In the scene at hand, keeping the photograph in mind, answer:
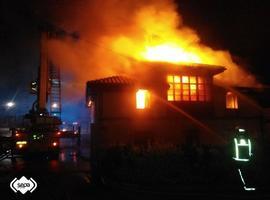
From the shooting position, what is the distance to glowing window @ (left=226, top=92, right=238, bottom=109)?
73.0 ft

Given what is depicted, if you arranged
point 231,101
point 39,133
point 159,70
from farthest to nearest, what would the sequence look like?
point 231,101 → point 39,133 → point 159,70

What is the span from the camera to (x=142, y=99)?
770 inches

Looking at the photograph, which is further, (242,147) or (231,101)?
(231,101)

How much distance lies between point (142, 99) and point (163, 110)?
1430mm

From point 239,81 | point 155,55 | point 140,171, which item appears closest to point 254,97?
point 239,81

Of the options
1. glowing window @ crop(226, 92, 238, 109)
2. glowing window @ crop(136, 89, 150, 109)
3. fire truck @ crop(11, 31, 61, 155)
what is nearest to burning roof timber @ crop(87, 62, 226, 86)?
glowing window @ crop(136, 89, 150, 109)

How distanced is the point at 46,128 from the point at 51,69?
411 centimetres

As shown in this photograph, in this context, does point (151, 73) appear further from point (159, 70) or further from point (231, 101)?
point (231, 101)

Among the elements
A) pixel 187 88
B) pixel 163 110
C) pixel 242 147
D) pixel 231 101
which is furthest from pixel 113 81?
pixel 242 147

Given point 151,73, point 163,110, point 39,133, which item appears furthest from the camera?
point 39,133

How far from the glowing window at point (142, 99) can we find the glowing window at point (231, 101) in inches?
247

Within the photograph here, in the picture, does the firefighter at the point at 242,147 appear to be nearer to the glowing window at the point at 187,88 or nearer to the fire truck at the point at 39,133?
the glowing window at the point at 187,88

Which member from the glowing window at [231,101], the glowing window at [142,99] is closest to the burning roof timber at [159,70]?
the glowing window at [142,99]

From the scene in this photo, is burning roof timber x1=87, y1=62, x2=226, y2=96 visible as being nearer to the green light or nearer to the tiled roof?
the tiled roof
